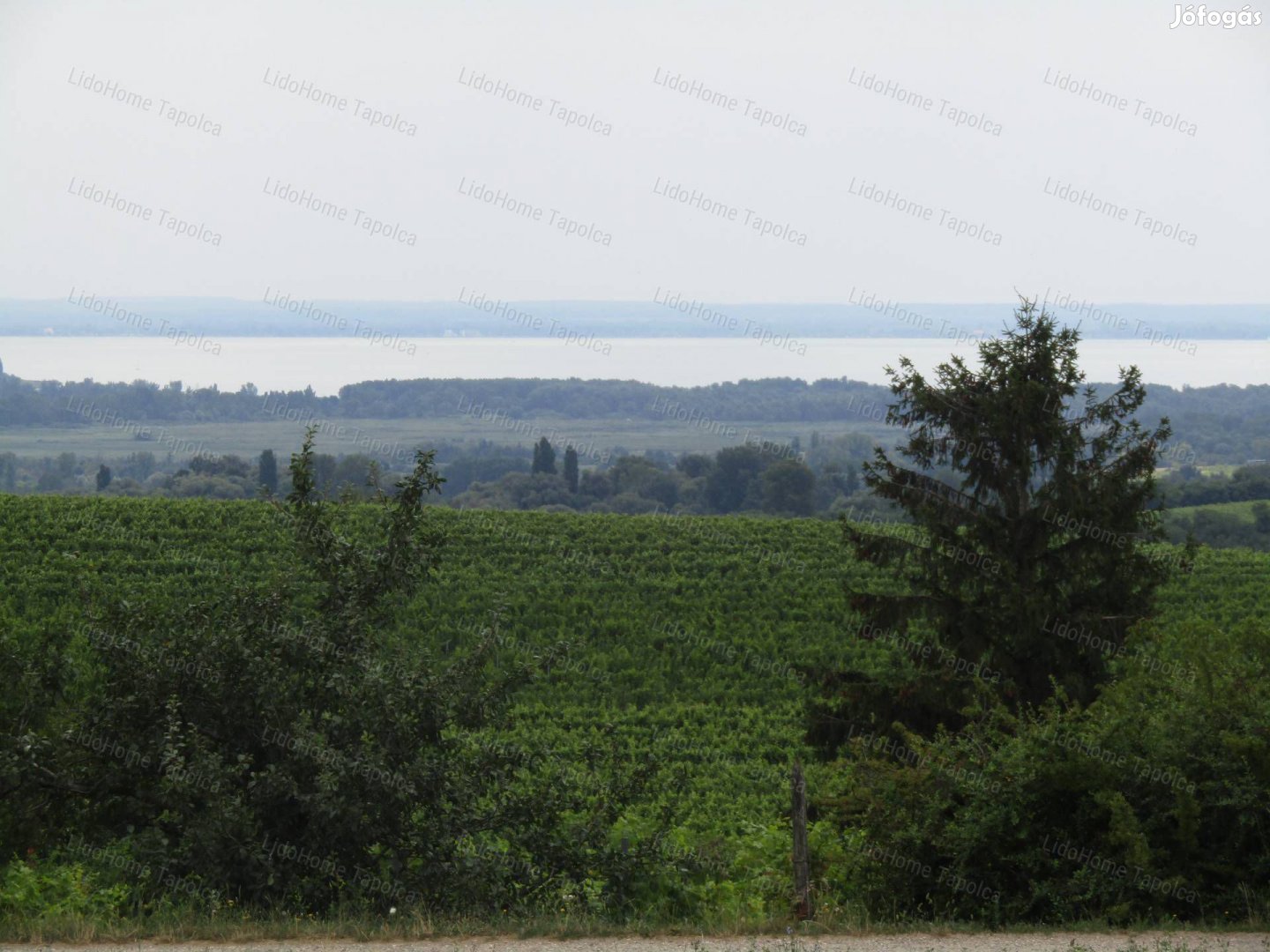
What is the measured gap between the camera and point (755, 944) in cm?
752

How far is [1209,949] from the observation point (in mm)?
7203

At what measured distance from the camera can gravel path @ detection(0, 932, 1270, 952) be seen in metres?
7.48

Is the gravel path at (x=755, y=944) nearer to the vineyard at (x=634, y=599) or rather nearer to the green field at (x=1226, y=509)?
the vineyard at (x=634, y=599)

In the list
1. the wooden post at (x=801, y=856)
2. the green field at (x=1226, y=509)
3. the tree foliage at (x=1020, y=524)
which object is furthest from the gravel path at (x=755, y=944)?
the green field at (x=1226, y=509)

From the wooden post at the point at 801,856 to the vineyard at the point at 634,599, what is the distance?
736cm

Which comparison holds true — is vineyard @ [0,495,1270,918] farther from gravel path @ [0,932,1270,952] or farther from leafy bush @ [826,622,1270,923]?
gravel path @ [0,932,1270,952]

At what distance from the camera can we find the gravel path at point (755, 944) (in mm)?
7484

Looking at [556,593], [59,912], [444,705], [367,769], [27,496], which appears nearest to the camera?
[59,912]

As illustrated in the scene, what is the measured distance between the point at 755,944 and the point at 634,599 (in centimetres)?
2888

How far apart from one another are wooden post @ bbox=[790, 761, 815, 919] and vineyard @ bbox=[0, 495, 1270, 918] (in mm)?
7364

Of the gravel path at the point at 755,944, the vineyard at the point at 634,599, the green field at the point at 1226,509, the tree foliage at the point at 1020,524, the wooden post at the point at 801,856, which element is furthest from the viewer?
the green field at the point at 1226,509

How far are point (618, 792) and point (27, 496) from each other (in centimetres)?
3841

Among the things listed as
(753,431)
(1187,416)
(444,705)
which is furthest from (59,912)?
(1187,416)

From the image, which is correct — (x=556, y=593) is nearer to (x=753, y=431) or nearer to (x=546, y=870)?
(x=546, y=870)
